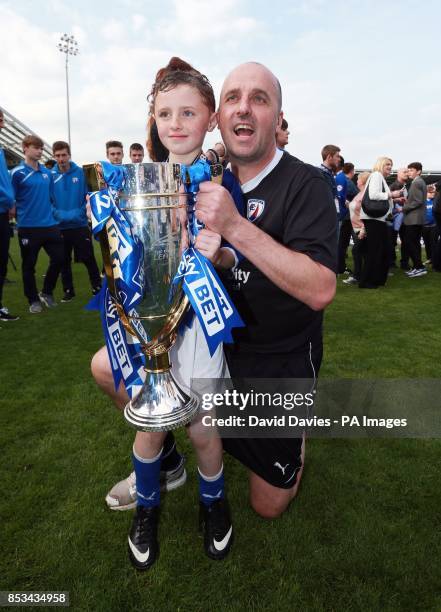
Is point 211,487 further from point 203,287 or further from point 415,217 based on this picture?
point 415,217

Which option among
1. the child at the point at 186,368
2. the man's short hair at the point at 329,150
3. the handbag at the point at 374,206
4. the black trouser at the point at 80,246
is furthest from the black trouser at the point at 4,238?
the handbag at the point at 374,206

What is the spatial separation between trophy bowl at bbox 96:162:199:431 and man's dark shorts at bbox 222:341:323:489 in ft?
1.49

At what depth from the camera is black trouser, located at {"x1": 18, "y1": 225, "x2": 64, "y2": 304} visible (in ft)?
16.5

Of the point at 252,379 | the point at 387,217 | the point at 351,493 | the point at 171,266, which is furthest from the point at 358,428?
the point at 387,217

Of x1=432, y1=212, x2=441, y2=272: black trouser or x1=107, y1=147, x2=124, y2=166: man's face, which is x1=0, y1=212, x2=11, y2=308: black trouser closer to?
x1=107, y1=147, x2=124, y2=166: man's face

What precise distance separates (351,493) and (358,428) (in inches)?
23.1

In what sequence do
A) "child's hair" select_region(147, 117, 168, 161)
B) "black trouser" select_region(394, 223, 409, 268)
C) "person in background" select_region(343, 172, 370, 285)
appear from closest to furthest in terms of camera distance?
"child's hair" select_region(147, 117, 168, 161), "person in background" select_region(343, 172, 370, 285), "black trouser" select_region(394, 223, 409, 268)

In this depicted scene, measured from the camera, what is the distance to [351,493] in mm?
1944

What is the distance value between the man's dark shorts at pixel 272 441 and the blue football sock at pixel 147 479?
0.36 meters

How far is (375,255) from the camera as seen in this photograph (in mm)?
6234

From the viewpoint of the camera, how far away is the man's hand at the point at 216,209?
1195 mm

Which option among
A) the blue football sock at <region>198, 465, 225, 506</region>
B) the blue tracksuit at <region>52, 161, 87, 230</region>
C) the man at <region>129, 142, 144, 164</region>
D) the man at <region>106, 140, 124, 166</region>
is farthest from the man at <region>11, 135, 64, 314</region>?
the blue football sock at <region>198, 465, 225, 506</region>

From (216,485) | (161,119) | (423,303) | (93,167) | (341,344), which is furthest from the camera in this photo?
(423,303)

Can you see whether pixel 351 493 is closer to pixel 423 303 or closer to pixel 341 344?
pixel 341 344
